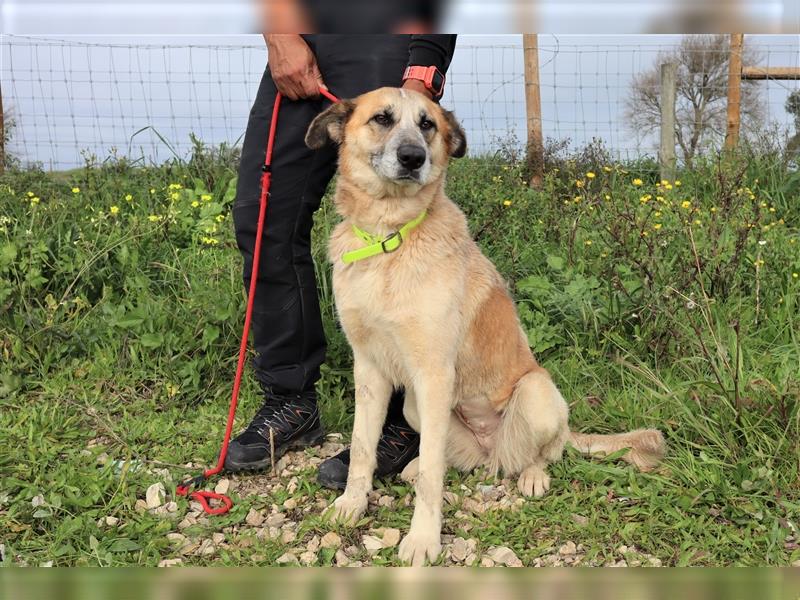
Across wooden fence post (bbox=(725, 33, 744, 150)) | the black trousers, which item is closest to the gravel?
the black trousers

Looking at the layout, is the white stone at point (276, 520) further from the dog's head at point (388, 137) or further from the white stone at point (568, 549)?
the dog's head at point (388, 137)

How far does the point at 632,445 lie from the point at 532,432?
0.44 metres

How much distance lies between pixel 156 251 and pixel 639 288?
312cm

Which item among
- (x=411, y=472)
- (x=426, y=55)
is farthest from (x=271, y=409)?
(x=426, y=55)

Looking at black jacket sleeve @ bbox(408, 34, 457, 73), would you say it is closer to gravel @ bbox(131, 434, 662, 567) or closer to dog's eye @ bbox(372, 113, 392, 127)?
dog's eye @ bbox(372, 113, 392, 127)

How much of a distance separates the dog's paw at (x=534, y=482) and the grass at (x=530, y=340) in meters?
0.05

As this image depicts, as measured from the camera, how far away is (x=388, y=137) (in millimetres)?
2539

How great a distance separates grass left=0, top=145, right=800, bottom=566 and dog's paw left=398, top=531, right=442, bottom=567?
80 millimetres

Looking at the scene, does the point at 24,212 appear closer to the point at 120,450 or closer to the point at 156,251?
the point at 156,251

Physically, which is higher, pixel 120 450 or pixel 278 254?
pixel 278 254

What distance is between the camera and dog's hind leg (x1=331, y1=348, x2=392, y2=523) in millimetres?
2705

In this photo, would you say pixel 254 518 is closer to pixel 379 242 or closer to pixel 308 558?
pixel 308 558

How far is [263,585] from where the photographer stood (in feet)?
2.94

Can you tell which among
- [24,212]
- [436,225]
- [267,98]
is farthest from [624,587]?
[24,212]
